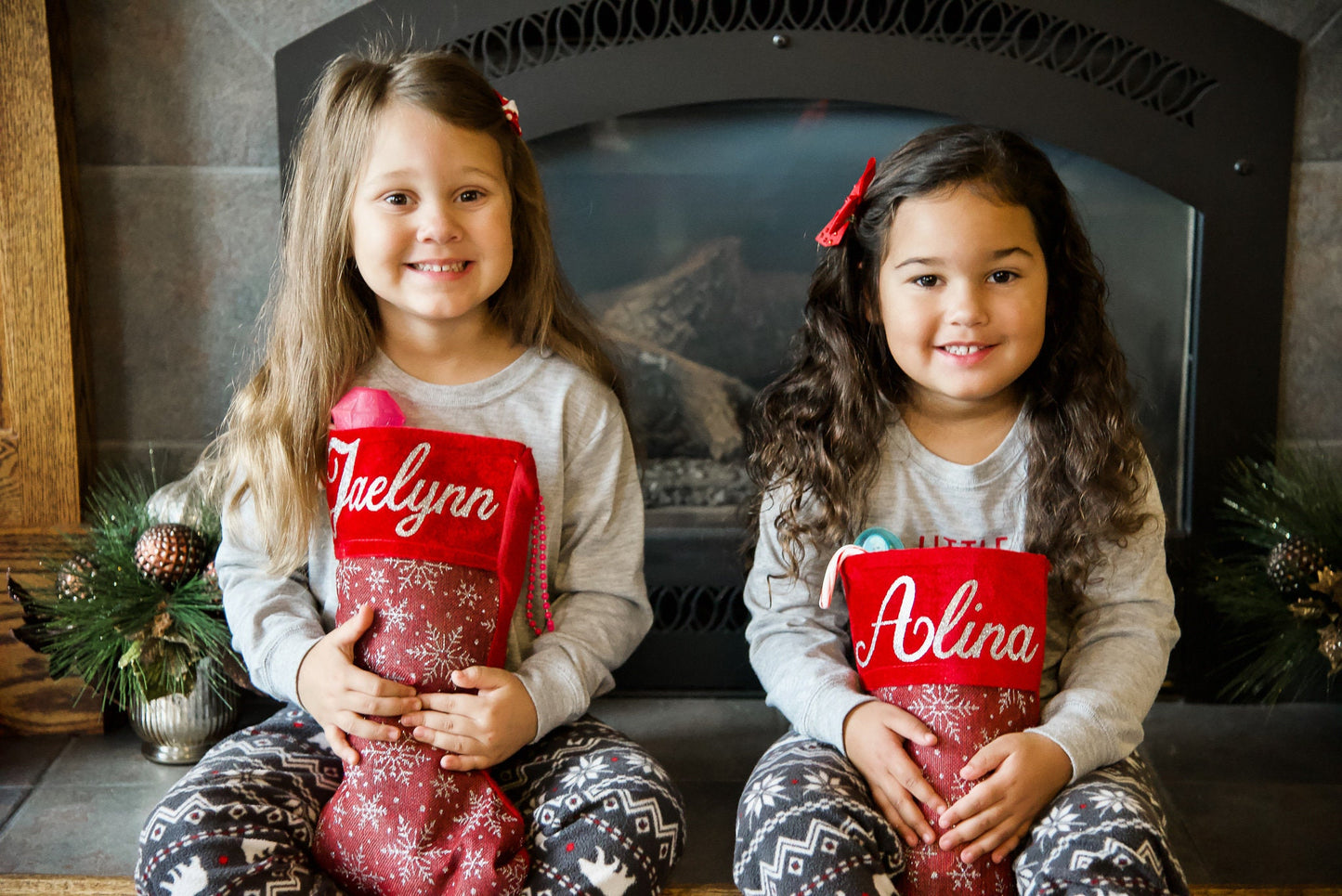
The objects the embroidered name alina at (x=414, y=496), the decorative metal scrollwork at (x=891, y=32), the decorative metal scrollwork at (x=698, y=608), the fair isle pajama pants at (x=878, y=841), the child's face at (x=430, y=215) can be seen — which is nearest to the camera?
the fair isle pajama pants at (x=878, y=841)

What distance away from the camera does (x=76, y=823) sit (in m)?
1.30

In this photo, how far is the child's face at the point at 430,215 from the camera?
45.1 inches

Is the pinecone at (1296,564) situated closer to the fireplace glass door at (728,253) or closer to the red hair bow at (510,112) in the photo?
the fireplace glass door at (728,253)

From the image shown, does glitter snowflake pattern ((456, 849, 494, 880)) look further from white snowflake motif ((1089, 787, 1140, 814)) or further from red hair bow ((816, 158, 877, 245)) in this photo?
red hair bow ((816, 158, 877, 245))

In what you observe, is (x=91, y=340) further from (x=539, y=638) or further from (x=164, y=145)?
(x=539, y=638)

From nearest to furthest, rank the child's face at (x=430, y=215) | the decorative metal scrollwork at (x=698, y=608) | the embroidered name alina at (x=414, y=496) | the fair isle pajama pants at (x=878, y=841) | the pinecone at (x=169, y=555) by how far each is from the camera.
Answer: the fair isle pajama pants at (x=878, y=841)
the embroidered name alina at (x=414, y=496)
the child's face at (x=430, y=215)
the pinecone at (x=169, y=555)
the decorative metal scrollwork at (x=698, y=608)

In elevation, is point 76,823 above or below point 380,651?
below

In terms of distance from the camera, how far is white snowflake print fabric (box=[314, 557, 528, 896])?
0.98 meters

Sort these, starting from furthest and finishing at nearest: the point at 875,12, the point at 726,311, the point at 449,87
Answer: the point at 726,311
the point at 875,12
the point at 449,87

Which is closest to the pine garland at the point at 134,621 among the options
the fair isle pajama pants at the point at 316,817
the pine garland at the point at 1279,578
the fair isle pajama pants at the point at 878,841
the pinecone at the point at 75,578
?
the pinecone at the point at 75,578

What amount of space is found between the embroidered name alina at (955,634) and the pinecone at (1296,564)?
0.57m

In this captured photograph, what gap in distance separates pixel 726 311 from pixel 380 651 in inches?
30.7

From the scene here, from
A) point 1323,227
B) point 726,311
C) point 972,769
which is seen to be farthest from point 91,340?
point 1323,227

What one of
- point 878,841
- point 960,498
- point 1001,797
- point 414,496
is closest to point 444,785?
point 414,496
